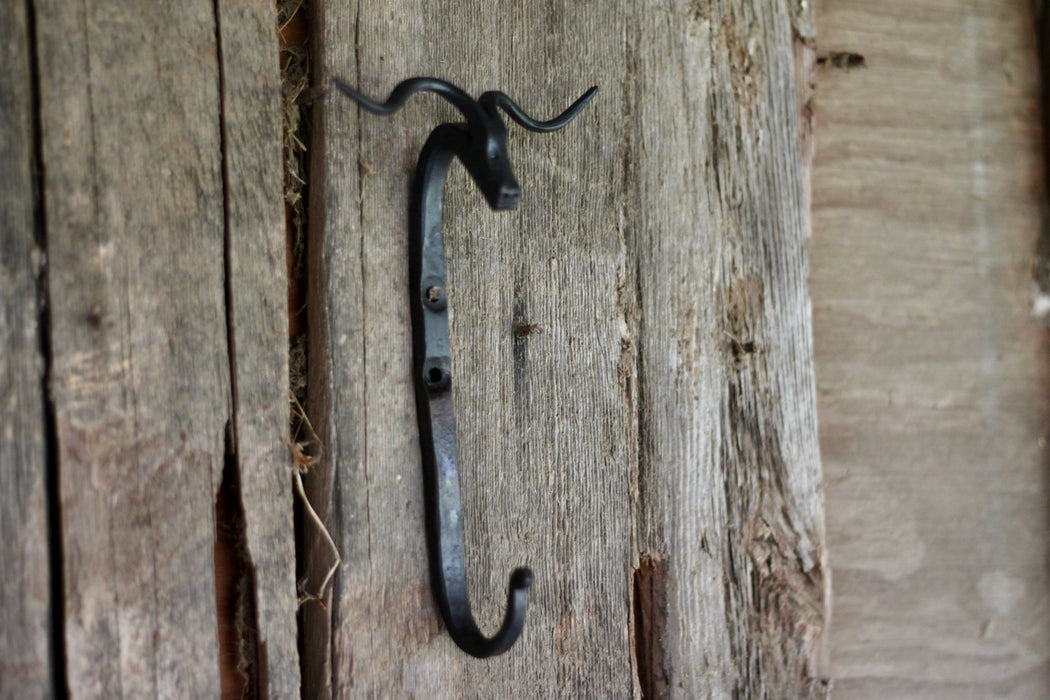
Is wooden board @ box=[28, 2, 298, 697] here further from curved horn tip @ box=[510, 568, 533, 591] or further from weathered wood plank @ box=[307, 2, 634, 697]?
curved horn tip @ box=[510, 568, 533, 591]

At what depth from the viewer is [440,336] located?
66cm

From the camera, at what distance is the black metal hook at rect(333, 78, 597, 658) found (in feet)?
2.06

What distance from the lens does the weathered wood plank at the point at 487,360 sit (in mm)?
641

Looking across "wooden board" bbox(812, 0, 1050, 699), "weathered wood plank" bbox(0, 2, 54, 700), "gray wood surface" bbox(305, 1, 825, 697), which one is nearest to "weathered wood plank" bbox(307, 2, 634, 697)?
"gray wood surface" bbox(305, 1, 825, 697)

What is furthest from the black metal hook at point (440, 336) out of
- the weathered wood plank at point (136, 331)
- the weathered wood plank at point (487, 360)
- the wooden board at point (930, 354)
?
the wooden board at point (930, 354)

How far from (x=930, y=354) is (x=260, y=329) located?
758 mm

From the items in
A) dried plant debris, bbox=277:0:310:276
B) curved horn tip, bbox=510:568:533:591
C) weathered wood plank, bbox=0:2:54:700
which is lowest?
curved horn tip, bbox=510:568:533:591

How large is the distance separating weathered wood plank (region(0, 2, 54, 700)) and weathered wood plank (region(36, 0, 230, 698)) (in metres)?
0.01

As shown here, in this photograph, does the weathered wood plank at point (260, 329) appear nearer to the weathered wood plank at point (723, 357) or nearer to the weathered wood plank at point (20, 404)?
the weathered wood plank at point (20, 404)

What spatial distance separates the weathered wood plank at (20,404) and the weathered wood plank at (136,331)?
1 cm

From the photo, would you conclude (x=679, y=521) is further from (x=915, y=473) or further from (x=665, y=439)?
(x=915, y=473)

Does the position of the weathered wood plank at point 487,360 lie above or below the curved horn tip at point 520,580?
above

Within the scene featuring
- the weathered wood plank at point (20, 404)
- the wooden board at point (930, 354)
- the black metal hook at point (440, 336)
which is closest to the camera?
the weathered wood plank at point (20, 404)

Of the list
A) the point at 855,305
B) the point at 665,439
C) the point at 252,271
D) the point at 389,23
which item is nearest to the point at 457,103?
the point at 389,23
